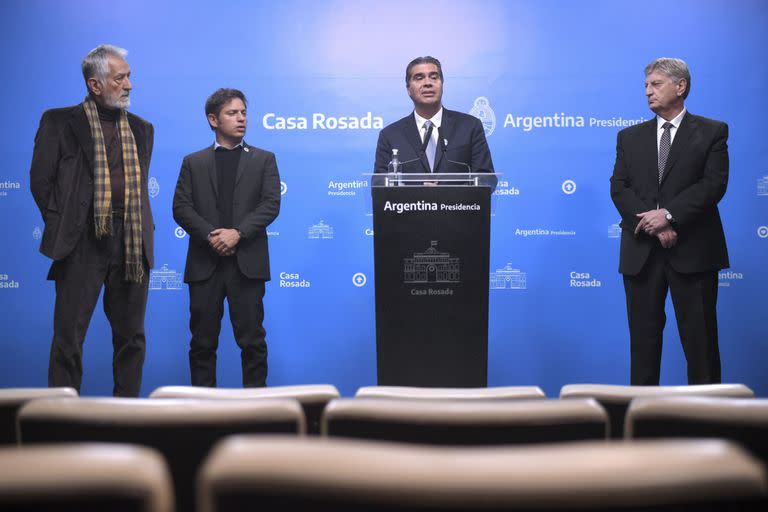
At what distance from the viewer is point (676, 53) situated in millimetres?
5730

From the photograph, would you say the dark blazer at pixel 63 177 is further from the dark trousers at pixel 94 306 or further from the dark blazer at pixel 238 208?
the dark blazer at pixel 238 208

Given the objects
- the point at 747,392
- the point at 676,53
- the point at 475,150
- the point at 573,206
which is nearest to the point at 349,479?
the point at 747,392

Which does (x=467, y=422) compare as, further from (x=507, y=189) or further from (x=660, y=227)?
(x=507, y=189)

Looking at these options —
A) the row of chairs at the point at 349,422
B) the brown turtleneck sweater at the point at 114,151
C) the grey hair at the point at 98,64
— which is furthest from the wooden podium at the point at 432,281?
the row of chairs at the point at 349,422

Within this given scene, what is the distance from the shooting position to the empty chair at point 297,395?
1.63 m

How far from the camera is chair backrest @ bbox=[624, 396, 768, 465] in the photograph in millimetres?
1180

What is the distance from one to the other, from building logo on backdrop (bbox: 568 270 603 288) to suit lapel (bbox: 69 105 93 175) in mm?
3432

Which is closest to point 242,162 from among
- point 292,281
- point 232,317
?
point 232,317

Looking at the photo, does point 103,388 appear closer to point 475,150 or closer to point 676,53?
point 475,150

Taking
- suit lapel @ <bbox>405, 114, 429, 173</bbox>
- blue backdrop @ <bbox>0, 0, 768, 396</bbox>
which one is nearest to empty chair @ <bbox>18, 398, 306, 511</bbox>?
suit lapel @ <bbox>405, 114, 429, 173</bbox>

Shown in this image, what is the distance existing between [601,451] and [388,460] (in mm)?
214

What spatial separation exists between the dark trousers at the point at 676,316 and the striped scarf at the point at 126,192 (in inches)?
106

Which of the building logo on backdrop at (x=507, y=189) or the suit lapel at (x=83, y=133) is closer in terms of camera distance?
the suit lapel at (x=83, y=133)

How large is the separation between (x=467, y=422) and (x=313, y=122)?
15.9 ft
